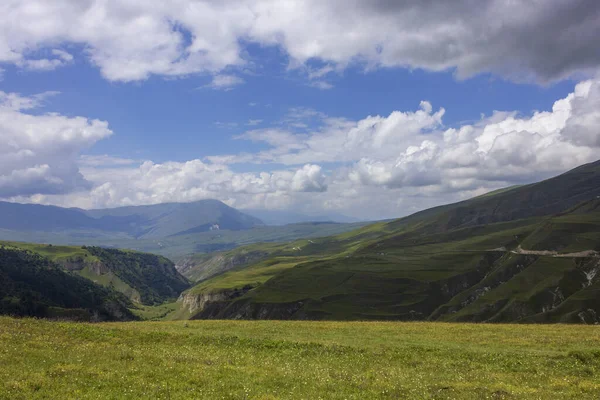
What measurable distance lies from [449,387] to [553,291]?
184 metres

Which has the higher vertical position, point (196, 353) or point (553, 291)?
point (196, 353)

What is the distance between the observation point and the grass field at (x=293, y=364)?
20.4m

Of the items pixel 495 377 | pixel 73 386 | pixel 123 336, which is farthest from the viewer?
pixel 123 336

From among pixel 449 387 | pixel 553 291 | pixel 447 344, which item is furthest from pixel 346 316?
pixel 449 387

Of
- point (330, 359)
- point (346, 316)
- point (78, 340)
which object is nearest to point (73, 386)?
point (78, 340)

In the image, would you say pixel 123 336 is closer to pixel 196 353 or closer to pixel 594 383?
pixel 196 353

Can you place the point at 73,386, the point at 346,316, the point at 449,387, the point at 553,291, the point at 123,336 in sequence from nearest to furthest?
the point at 73,386, the point at 449,387, the point at 123,336, the point at 553,291, the point at 346,316

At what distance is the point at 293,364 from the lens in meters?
26.8

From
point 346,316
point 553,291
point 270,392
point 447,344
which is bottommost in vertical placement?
point 346,316

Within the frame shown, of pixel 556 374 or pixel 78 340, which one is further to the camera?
Result: pixel 78 340

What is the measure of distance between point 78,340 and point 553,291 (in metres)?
192

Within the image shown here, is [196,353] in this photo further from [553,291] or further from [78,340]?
[553,291]

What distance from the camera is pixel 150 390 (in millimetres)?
19891

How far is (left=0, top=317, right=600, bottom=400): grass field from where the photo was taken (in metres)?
20.4
